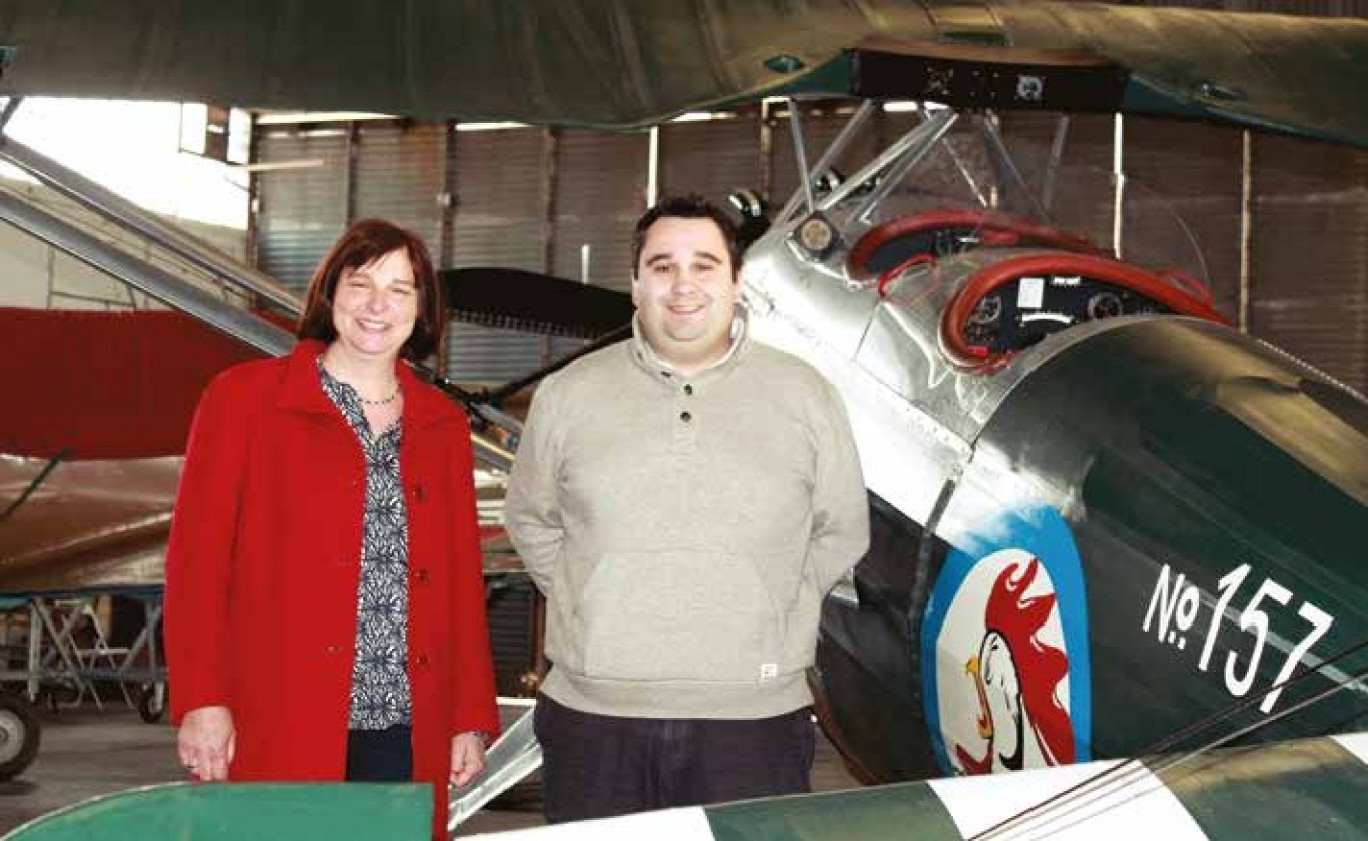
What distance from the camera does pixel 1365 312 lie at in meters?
17.4

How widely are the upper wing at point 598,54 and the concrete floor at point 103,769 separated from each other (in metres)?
2.66

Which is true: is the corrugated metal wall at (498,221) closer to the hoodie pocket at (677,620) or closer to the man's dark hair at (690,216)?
the man's dark hair at (690,216)

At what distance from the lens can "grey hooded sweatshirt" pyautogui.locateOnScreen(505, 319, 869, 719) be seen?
278 centimetres

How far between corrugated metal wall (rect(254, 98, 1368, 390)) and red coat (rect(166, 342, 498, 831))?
45.4ft

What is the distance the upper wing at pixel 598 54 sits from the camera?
5242 millimetres

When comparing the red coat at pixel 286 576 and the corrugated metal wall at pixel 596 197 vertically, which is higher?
the corrugated metal wall at pixel 596 197

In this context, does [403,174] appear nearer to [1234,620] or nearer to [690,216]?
[690,216]

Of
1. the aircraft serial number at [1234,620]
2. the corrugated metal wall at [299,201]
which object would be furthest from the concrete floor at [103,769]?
the corrugated metal wall at [299,201]

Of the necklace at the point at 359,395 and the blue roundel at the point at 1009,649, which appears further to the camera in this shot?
the necklace at the point at 359,395

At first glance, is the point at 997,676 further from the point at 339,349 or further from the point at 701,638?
the point at 339,349

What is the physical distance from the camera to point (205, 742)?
2.92 metres

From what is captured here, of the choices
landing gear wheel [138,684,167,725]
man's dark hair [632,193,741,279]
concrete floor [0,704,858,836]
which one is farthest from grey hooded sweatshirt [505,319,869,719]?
landing gear wheel [138,684,167,725]

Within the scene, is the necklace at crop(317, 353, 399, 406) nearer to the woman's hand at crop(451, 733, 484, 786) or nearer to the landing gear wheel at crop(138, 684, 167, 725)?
the woman's hand at crop(451, 733, 484, 786)

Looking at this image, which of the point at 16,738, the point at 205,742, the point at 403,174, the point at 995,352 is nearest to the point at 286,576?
the point at 205,742
